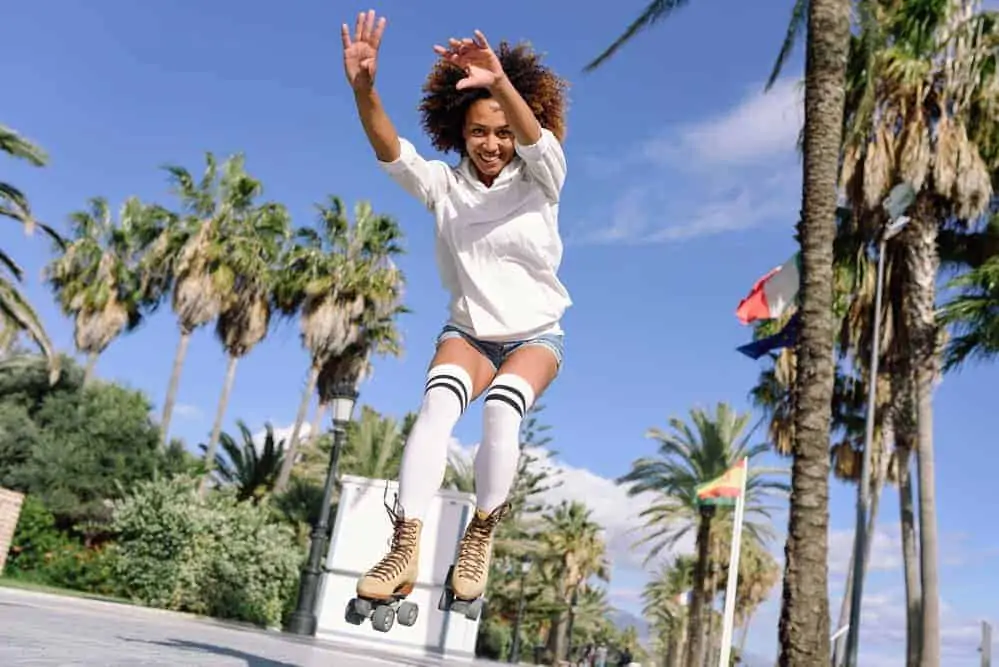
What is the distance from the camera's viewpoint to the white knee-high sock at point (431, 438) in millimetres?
2834

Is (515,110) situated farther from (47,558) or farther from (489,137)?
(47,558)

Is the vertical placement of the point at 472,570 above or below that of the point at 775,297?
below

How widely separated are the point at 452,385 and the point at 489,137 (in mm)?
868

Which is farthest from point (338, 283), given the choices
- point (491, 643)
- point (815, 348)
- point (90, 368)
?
point (815, 348)

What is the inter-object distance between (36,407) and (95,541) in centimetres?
557

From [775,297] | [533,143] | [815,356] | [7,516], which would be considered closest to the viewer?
[533,143]

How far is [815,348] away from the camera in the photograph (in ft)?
30.1

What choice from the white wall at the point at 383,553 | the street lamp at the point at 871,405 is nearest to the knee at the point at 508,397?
the white wall at the point at 383,553

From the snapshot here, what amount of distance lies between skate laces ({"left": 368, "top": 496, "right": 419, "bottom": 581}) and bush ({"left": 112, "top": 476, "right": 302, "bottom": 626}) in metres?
17.0

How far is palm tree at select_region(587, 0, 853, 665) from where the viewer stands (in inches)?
339

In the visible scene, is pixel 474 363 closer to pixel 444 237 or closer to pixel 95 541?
pixel 444 237

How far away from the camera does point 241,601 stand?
18.9m

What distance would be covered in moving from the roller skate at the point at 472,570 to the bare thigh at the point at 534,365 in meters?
0.41

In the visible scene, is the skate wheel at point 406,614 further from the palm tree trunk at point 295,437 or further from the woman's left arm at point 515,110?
the palm tree trunk at point 295,437
